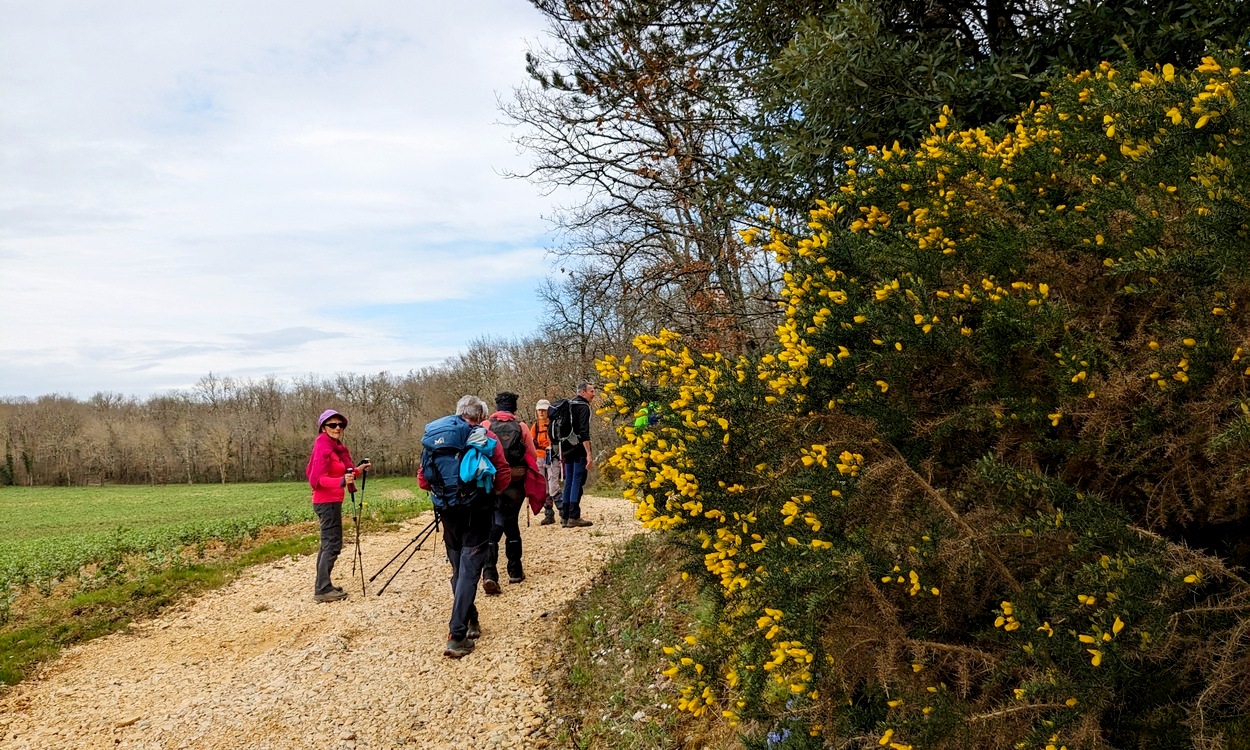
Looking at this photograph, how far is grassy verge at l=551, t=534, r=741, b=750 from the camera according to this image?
190 inches

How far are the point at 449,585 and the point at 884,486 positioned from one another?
692 cm

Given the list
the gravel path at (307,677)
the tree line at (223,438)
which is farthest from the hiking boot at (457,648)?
the tree line at (223,438)

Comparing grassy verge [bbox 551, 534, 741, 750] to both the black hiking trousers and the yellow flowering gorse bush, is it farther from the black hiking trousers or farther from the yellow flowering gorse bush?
the black hiking trousers

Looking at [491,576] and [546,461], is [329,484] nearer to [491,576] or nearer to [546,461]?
[491,576]

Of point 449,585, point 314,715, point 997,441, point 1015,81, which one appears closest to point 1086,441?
point 997,441

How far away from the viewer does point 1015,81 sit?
209 inches

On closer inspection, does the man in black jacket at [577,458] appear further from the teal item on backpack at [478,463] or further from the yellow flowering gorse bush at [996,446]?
the yellow flowering gorse bush at [996,446]

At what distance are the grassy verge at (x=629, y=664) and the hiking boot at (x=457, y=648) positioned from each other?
0.88 meters

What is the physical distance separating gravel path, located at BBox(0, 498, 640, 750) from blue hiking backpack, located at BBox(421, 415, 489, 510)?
1.53 meters

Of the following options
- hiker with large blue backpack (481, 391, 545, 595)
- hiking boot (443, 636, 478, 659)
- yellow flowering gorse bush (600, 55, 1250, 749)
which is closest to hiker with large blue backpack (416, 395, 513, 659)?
hiking boot (443, 636, 478, 659)

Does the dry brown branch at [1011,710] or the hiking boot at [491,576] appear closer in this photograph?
the dry brown branch at [1011,710]

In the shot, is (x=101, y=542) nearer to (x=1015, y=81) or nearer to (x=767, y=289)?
(x=767, y=289)

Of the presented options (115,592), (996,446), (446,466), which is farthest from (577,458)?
(996,446)

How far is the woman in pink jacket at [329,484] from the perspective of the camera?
8453 millimetres
